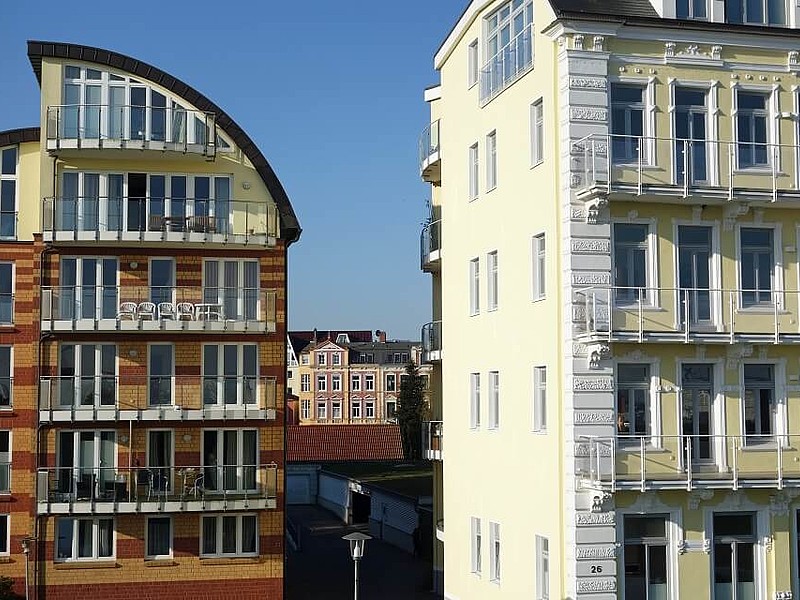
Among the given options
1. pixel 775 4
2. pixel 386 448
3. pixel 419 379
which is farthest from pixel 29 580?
pixel 419 379

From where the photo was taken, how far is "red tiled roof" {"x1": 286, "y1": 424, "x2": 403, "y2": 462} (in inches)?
3056

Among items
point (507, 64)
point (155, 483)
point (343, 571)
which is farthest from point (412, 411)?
point (507, 64)

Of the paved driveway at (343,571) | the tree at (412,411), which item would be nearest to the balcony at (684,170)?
the paved driveway at (343,571)

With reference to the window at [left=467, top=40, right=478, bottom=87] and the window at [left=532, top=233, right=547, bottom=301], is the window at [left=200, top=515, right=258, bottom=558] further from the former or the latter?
the window at [left=467, top=40, right=478, bottom=87]

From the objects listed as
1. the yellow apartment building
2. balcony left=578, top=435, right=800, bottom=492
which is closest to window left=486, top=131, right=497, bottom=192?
the yellow apartment building

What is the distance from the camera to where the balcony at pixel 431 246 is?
34.1m

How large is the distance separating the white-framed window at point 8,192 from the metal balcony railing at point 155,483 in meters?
6.98

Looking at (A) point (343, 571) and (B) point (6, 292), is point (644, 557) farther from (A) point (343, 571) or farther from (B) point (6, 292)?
(A) point (343, 571)

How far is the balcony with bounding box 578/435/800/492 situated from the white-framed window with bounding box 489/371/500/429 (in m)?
5.19

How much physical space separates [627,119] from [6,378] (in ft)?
65.6

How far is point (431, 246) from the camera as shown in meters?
34.7

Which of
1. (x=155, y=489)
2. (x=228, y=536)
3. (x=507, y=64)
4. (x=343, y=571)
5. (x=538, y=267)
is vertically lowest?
(x=343, y=571)

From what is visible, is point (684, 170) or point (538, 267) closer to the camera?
point (684, 170)

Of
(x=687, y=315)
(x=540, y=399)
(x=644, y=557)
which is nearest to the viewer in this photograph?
(x=644, y=557)
